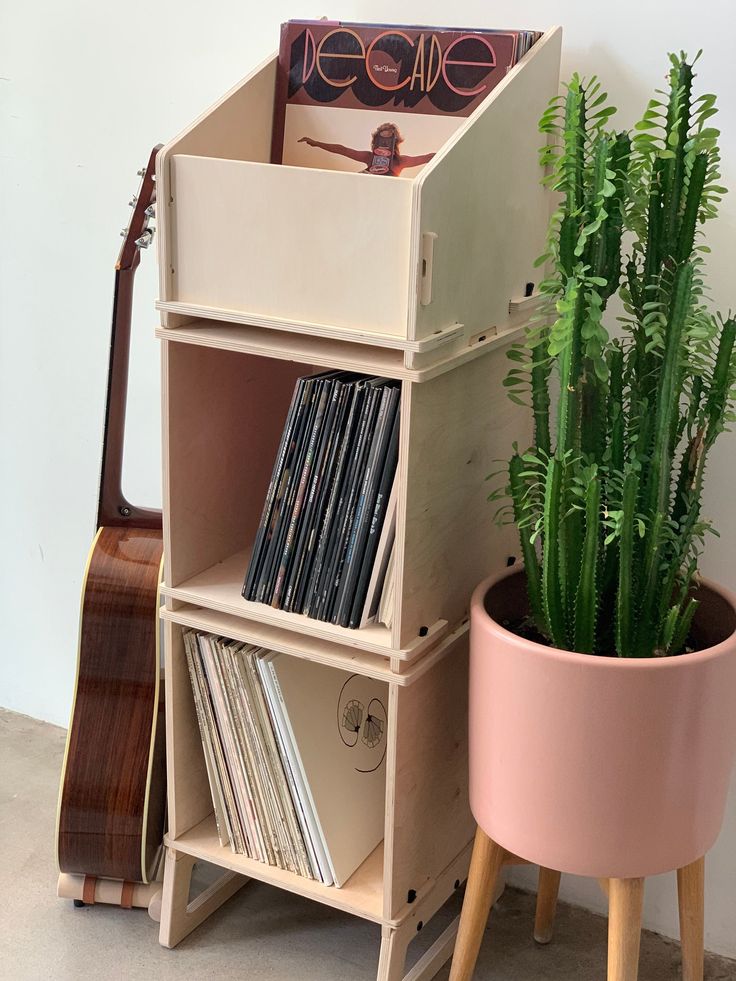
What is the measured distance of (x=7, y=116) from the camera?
5.65 feet

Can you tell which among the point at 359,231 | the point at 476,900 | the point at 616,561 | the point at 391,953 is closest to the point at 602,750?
the point at 616,561

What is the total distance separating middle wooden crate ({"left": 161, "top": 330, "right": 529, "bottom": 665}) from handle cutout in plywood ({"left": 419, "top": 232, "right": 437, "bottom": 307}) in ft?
0.27

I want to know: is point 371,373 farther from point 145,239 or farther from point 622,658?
point 145,239

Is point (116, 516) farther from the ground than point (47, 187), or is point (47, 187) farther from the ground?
point (47, 187)

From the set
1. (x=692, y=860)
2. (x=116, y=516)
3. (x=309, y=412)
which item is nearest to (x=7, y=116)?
(x=116, y=516)

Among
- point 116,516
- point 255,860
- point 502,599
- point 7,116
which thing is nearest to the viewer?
point 502,599

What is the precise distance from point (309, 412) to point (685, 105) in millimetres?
499

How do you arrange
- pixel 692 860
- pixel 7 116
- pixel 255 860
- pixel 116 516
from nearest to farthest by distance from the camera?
pixel 692 860 → pixel 255 860 → pixel 116 516 → pixel 7 116

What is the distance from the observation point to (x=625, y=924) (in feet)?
3.93

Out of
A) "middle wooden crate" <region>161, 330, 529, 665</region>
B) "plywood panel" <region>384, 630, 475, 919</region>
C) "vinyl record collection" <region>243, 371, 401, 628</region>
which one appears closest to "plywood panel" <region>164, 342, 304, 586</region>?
"middle wooden crate" <region>161, 330, 529, 665</region>

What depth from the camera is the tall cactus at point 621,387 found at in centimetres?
108

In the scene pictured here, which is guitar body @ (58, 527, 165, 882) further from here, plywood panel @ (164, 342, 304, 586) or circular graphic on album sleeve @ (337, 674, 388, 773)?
circular graphic on album sleeve @ (337, 674, 388, 773)

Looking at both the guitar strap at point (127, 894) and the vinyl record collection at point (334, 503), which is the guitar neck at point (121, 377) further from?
the guitar strap at point (127, 894)

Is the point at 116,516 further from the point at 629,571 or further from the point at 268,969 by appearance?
the point at 629,571
